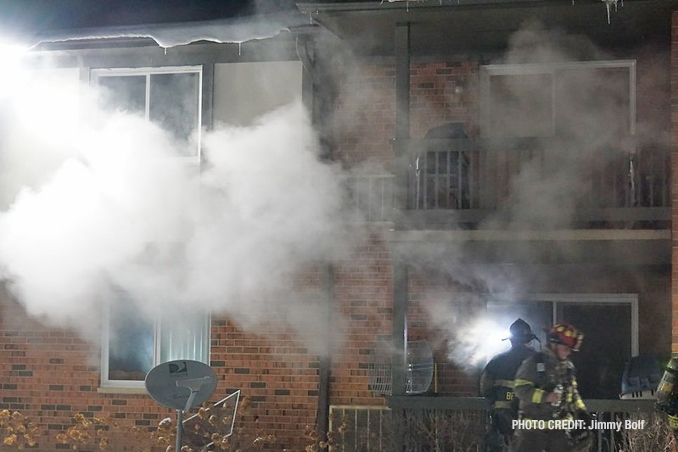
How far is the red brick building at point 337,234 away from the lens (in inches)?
374

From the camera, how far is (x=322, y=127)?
33.5 ft

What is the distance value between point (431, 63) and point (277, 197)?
86.3 inches

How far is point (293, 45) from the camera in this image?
10414 mm

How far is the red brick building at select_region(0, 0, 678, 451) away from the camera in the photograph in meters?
9.49

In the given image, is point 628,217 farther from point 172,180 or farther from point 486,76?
point 172,180

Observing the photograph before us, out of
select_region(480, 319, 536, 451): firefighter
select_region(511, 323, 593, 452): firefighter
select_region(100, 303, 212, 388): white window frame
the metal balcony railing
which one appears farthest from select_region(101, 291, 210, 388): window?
select_region(511, 323, 593, 452): firefighter

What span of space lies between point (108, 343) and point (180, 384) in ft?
10.9

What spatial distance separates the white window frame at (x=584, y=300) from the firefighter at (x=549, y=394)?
8.20 feet

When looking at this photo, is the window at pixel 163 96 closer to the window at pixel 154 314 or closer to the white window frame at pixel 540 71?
the window at pixel 154 314

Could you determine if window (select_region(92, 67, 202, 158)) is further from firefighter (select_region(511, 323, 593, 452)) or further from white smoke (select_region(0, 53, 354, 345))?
firefighter (select_region(511, 323, 593, 452))

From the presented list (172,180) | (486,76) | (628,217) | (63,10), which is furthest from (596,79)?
(63,10)

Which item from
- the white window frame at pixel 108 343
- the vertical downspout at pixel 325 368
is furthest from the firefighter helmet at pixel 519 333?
the white window frame at pixel 108 343

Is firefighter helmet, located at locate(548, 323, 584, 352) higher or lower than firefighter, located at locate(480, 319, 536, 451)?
higher

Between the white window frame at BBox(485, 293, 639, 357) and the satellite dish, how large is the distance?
355cm
